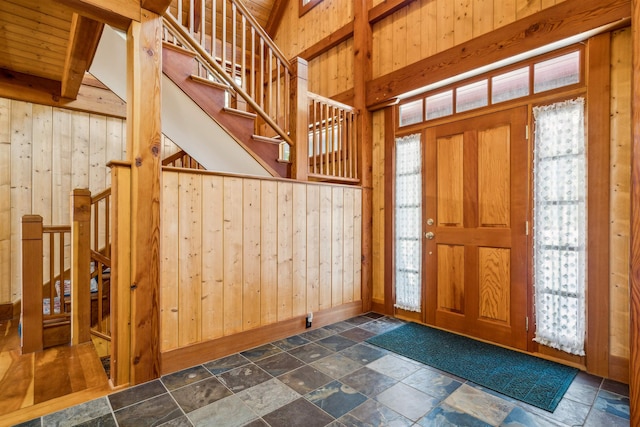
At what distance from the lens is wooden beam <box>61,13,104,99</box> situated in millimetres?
2367

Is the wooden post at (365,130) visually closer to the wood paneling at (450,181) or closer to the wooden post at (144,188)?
the wood paneling at (450,181)

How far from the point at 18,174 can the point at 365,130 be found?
12.9ft

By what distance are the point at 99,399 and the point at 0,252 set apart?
278cm

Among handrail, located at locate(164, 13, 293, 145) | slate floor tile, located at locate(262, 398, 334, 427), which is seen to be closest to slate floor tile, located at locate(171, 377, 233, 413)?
slate floor tile, located at locate(262, 398, 334, 427)

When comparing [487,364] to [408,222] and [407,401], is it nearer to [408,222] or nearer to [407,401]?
[407,401]

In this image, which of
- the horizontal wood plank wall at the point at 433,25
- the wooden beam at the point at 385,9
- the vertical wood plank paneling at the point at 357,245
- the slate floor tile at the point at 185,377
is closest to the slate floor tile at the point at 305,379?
the slate floor tile at the point at 185,377

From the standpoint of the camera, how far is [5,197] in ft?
11.8

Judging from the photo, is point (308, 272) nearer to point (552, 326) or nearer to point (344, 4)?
point (552, 326)

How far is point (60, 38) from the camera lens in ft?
9.06

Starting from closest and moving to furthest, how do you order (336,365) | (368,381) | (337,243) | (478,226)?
(368,381) → (336,365) → (478,226) → (337,243)

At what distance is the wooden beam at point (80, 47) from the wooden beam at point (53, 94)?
428 millimetres

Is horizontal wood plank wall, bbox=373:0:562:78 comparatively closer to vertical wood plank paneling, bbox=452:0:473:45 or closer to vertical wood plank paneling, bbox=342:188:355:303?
vertical wood plank paneling, bbox=452:0:473:45

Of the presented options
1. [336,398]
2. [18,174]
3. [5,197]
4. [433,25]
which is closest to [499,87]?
[433,25]

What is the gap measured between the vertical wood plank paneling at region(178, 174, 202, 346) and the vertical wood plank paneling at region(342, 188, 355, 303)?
161cm
